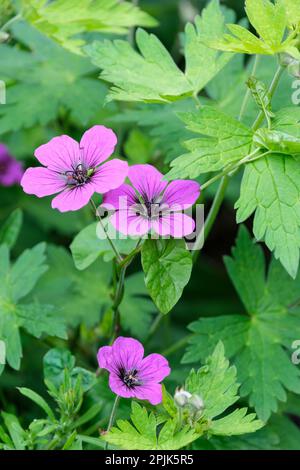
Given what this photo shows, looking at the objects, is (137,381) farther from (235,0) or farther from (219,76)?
(235,0)

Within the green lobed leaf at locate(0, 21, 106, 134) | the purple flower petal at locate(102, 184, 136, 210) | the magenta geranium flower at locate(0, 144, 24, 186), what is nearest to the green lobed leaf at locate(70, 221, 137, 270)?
the purple flower petal at locate(102, 184, 136, 210)

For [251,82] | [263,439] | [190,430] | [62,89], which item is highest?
[251,82]

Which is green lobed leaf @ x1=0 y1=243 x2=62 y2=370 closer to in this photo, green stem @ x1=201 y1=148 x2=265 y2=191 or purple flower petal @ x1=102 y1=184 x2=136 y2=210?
purple flower petal @ x1=102 y1=184 x2=136 y2=210

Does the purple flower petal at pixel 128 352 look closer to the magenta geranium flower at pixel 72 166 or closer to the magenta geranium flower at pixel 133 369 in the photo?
the magenta geranium flower at pixel 133 369

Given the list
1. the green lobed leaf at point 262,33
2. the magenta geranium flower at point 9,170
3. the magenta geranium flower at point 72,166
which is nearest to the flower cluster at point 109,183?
the magenta geranium flower at point 72,166

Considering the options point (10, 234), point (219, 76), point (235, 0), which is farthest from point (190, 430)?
point (235, 0)

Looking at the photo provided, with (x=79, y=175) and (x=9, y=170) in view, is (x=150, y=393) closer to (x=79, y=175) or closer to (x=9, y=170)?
(x=79, y=175)
